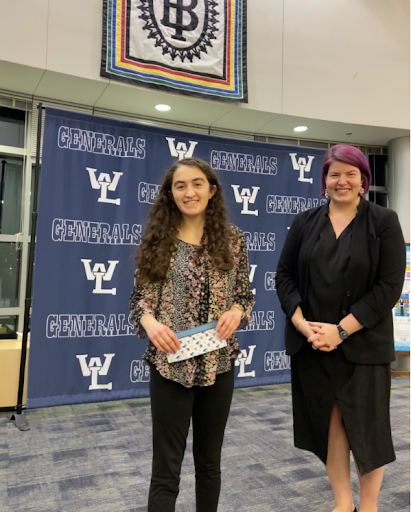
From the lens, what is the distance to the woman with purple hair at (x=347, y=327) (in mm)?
1490

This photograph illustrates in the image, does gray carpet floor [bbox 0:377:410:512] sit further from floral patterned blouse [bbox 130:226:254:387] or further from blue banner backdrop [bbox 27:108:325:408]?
floral patterned blouse [bbox 130:226:254:387]

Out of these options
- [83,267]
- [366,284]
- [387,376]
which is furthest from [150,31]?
[387,376]

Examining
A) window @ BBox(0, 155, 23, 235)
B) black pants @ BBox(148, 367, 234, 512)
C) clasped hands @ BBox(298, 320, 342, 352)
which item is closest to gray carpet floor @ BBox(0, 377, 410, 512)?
black pants @ BBox(148, 367, 234, 512)

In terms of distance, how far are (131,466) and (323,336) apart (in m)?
1.45

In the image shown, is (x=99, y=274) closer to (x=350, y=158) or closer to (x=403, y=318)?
(x=350, y=158)

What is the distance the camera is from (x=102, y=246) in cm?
313

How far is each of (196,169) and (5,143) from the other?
3473 mm

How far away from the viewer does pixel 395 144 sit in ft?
17.0

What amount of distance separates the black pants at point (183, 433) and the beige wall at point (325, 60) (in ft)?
10.6

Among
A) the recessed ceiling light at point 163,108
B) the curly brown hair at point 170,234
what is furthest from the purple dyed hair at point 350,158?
the recessed ceiling light at point 163,108

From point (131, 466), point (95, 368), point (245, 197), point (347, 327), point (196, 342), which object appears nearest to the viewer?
point (196, 342)

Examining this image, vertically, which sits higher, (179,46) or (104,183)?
(179,46)

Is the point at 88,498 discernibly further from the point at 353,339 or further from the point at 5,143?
the point at 5,143

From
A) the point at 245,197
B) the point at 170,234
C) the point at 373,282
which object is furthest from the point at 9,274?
the point at 373,282
